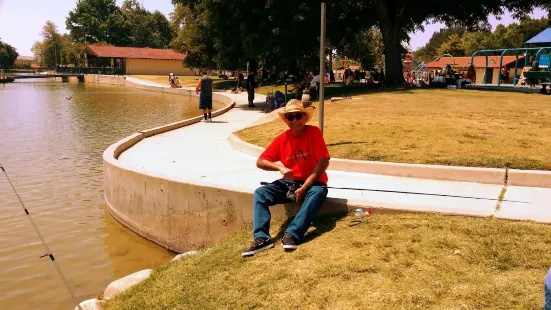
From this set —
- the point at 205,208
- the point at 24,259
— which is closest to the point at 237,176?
the point at 205,208

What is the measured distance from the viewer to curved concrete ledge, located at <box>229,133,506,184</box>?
22.4 ft

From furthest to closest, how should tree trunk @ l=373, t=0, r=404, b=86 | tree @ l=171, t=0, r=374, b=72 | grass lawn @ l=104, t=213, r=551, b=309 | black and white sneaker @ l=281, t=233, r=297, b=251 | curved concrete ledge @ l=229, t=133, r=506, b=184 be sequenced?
tree trunk @ l=373, t=0, r=404, b=86 < tree @ l=171, t=0, r=374, b=72 < curved concrete ledge @ l=229, t=133, r=506, b=184 < black and white sneaker @ l=281, t=233, r=297, b=251 < grass lawn @ l=104, t=213, r=551, b=309

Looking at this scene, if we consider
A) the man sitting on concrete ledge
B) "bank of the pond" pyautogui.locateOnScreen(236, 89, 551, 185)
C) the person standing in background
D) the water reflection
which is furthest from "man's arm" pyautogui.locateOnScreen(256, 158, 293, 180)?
the person standing in background

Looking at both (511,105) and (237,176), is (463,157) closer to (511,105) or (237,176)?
(237,176)

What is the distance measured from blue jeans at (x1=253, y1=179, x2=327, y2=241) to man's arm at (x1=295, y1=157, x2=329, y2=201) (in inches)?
2.1

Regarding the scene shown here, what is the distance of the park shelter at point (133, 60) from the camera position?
74.4 m

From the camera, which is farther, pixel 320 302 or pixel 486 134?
pixel 486 134

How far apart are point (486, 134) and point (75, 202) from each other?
26.9ft

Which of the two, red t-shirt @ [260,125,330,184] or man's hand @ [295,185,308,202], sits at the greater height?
red t-shirt @ [260,125,330,184]

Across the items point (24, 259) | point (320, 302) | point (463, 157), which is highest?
point (463, 157)

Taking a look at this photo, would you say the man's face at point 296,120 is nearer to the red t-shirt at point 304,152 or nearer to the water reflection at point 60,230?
the red t-shirt at point 304,152

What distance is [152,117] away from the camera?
72.4 ft

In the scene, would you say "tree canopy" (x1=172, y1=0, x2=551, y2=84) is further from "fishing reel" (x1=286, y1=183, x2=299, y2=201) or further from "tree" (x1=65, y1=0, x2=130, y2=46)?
"tree" (x1=65, y1=0, x2=130, y2=46)

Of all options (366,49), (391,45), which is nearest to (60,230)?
(391,45)
